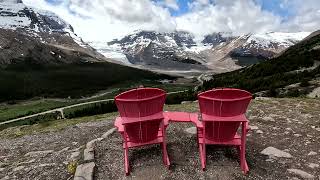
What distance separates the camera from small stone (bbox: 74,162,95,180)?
1224cm

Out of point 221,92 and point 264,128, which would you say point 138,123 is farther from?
point 264,128

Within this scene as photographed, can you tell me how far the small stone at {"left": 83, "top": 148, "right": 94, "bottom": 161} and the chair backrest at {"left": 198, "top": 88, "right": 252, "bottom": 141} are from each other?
3559 millimetres

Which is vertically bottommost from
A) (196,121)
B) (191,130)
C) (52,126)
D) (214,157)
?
(52,126)

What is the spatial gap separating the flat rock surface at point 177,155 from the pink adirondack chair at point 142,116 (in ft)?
1.81

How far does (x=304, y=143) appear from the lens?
15234 millimetres

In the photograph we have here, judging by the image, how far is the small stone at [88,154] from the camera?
1349 centimetres

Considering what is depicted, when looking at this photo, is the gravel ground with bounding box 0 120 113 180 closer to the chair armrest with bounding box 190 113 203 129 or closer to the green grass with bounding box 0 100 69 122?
the chair armrest with bounding box 190 113 203 129

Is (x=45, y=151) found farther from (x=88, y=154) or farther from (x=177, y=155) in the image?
(x=177, y=155)

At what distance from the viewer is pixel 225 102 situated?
12.3 meters

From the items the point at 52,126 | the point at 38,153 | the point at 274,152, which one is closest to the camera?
the point at 274,152

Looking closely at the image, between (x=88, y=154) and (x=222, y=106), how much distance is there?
4.44m

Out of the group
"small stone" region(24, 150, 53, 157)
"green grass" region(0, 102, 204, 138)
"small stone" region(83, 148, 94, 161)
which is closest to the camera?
"small stone" region(83, 148, 94, 161)

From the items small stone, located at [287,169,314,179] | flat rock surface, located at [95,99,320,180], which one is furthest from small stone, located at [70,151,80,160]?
small stone, located at [287,169,314,179]

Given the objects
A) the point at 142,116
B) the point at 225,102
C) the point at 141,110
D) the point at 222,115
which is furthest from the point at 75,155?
the point at 225,102
